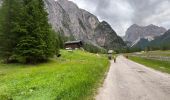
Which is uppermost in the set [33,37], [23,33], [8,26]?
[8,26]

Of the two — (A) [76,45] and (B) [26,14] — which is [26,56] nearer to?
(B) [26,14]

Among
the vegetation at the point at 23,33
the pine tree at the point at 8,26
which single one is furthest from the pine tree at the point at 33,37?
the pine tree at the point at 8,26

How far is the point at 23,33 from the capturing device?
51.1 metres

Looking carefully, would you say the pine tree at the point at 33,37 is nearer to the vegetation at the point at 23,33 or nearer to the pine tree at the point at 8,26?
the vegetation at the point at 23,33

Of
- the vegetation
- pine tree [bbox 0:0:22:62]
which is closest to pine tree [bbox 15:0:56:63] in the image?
the vegetation

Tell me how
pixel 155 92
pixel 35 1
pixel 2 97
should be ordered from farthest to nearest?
1. pixel 35 1
2. pixel 155 92
3. pixel 2 97

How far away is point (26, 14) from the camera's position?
52844mm

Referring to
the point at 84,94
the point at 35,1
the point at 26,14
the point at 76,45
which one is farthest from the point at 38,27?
the point at 76,45

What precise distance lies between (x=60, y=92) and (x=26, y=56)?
3804 cm

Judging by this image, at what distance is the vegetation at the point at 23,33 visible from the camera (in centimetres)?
4984

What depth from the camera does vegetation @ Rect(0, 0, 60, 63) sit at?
49844 mm

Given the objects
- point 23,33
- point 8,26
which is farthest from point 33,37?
point 8,26

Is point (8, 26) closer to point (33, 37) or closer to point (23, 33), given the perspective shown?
point (23, 33)

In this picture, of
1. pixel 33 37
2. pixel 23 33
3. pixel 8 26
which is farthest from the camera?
pixel 8 26
